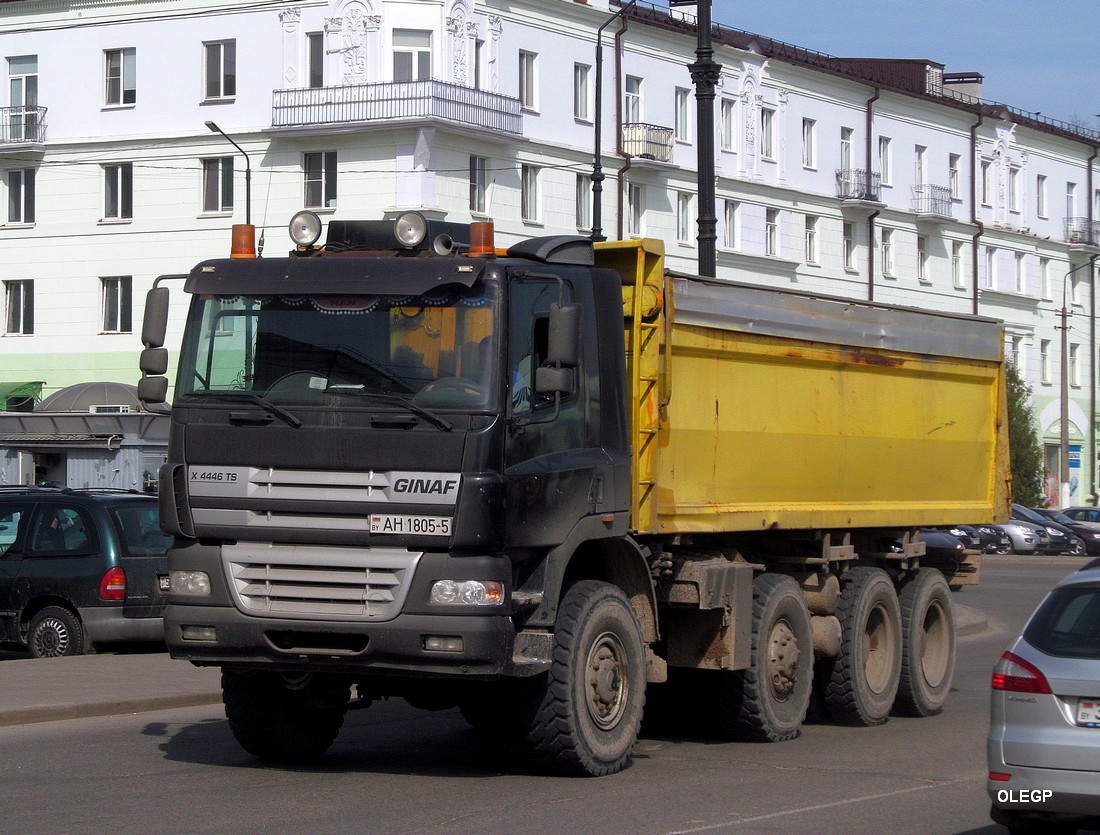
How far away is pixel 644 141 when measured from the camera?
176ft

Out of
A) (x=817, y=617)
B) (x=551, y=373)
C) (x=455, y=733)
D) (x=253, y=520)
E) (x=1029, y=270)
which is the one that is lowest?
(x=455, y=733)

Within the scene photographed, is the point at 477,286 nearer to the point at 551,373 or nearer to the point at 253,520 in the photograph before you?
the point at 551,373

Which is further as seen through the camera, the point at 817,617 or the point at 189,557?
the point at 817,617

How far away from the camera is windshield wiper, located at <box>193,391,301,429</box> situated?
936 centimetres

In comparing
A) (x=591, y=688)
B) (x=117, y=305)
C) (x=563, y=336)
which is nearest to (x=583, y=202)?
(x=117, y=305)

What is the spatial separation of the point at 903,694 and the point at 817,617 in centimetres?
154

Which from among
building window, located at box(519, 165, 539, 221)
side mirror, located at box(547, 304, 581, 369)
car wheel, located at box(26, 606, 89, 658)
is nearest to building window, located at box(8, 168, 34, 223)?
building window, located at box(519, 165, 539, 221)

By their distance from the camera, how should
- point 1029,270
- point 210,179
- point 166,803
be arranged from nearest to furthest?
1. point 166,803
2. point 210,179
3. point 1029,270

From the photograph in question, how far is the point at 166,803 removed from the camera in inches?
361

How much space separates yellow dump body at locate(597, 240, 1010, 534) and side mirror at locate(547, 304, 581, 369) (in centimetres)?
123

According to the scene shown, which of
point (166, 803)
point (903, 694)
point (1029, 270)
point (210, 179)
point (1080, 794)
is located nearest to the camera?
point (1080, 794)

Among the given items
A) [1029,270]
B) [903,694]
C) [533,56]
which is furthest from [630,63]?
[903,694]

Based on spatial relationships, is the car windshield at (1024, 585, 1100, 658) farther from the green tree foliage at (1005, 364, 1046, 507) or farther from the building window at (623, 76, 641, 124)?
the green tree foliage at (1005, 364, 1046, 507)

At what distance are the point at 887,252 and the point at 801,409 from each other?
5450 centimetres
